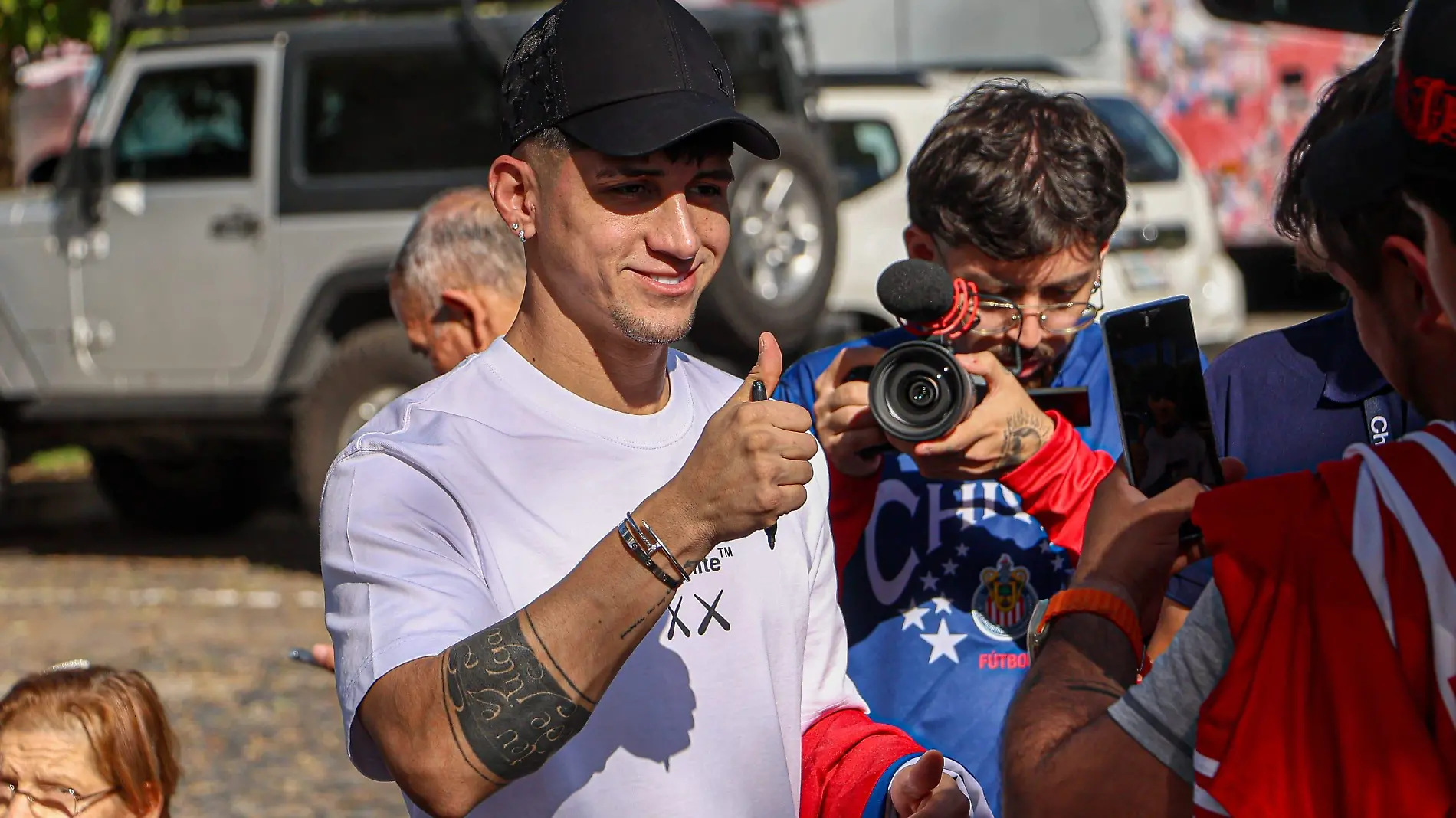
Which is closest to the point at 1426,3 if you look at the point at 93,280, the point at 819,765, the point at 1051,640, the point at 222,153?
the point at 1051,640

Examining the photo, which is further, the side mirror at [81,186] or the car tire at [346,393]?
the side mirror at [81,186]

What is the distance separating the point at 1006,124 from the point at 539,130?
3.28ft

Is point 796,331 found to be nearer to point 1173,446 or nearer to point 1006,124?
point 1006,124

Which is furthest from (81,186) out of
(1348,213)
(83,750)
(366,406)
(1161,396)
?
(1348,213)

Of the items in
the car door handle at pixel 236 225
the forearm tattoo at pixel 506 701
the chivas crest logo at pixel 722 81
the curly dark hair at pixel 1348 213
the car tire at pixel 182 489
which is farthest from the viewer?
the car tire at pixel 182 489

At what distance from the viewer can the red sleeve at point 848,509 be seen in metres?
2.73

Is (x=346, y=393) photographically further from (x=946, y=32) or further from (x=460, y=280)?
(x=946, y=32)

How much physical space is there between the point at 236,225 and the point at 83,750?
6242 mm

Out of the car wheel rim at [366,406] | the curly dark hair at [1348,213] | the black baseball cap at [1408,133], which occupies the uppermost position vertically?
the black baseball cap at [1408,133]

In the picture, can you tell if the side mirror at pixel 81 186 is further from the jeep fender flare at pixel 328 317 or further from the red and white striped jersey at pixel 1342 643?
the red and white striped jersey at pixel 1342 643

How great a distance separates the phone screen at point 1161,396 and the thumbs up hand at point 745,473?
0.37 m

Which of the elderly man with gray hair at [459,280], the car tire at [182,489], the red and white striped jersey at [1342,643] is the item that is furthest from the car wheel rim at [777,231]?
the red and white striped jersey at [1342,643]

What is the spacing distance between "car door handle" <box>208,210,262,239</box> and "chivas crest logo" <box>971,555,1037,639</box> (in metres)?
6.69

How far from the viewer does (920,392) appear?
250 centimetres
